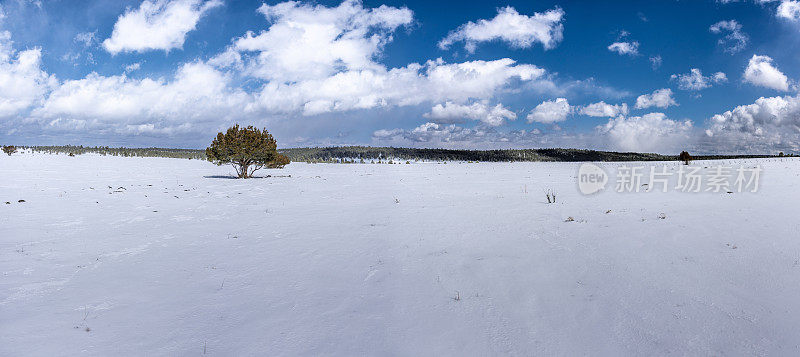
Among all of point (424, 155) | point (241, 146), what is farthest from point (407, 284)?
point (424, 155)

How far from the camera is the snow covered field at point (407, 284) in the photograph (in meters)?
3.71

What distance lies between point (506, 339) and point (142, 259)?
235 inches

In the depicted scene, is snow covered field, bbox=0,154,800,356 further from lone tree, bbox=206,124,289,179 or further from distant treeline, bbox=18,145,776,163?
distant treeline, bbox=18,145,776,163

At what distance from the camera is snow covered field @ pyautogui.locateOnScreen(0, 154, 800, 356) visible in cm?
371

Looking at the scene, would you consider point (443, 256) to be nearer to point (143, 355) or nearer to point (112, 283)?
point (143, 355)

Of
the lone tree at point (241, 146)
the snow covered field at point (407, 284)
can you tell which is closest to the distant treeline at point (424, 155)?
the lone tree at point (241, 146)

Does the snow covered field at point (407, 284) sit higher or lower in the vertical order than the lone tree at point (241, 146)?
lower

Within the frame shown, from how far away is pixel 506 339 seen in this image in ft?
12.1

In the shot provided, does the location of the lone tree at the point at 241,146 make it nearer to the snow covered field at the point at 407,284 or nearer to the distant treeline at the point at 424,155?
the snow covered field at the point at 407,284

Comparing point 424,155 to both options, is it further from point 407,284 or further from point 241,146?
point 407,284

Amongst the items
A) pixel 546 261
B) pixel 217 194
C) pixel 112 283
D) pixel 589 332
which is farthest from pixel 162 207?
pixel 589 332

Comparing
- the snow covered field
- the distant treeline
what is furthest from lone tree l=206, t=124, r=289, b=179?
the distant treeline

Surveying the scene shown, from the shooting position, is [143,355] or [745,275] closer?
[143,355]

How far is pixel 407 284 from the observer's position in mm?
5207
